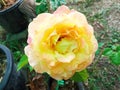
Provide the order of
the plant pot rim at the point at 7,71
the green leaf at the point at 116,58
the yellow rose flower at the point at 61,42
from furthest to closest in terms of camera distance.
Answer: the plant pot rim at the point at 7,71, the green leaf at the point at 116,58, the yellow rose flower at the point at 61,42

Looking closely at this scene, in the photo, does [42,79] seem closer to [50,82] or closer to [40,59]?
[50,82]

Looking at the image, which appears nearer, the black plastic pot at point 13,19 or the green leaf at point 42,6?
the green leaf at point 42,6

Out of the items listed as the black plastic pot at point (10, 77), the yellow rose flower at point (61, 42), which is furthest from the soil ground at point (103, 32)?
the yellow rose flower at point (61, 42)

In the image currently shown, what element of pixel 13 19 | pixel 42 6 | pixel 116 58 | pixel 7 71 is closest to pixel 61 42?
pixel 116 58

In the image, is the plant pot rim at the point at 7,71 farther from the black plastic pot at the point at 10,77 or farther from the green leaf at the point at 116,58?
the green leaf at the point at 116,58

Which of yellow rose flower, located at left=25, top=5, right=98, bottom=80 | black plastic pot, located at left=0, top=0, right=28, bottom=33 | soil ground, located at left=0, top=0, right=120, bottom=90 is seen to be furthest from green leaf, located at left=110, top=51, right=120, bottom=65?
black plastic pot, located at left=0, top=0, right=28, bottom=33

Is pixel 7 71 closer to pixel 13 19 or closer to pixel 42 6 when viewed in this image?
pixel 42 6
